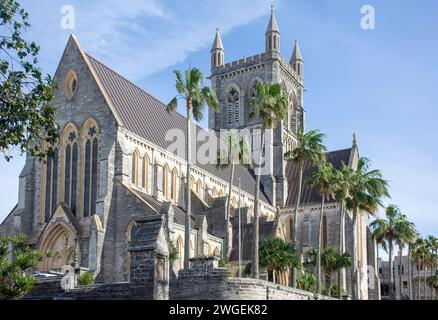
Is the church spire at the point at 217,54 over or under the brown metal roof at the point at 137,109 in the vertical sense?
over

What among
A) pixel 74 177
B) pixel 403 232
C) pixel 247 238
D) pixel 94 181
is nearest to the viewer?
pixel 94 181

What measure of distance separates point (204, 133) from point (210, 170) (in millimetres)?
4879

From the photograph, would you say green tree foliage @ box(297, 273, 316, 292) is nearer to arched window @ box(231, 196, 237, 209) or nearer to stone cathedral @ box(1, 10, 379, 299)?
stone cathedral @ box(1, 10, 379, 299)

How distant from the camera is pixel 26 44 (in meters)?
22.0

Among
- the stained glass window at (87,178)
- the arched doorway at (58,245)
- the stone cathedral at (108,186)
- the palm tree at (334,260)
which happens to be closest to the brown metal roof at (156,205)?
the stone cathedral at (108,186)

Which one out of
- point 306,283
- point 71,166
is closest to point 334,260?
point 306,283

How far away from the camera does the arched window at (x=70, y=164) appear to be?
47750mm

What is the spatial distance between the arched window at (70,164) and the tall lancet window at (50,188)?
0.88 metres

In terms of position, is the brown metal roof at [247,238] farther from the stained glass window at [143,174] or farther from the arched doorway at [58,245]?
the arched doorway at [58,245]

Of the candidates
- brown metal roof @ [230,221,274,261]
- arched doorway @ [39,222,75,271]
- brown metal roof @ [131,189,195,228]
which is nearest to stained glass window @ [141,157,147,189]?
brown metal roof @ [131,189,195,228]

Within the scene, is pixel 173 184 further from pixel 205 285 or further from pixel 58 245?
pixel 205 285

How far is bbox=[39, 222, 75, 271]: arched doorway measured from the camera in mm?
45281

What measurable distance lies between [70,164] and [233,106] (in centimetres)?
3439

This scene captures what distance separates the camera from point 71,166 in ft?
159
